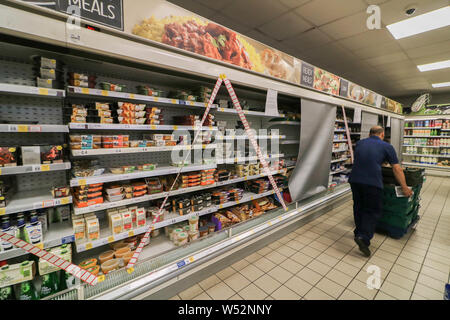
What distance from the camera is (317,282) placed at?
7.16 ft

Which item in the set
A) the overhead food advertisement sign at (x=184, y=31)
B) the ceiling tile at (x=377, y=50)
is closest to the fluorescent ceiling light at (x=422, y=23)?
the ceiling tile at (x=377, y=50)

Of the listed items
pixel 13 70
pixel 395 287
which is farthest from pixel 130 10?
pixel 395 287

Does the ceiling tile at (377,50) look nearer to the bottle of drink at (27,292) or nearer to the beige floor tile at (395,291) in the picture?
the beige floor tile at (395,291)

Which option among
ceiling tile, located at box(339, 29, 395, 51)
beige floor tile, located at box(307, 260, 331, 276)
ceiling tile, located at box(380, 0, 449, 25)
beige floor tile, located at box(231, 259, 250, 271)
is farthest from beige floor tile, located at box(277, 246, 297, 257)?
ceiling tile, located at box(339, 29, 395, 51)

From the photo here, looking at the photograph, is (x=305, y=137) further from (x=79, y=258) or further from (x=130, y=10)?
(x=79, y=258)

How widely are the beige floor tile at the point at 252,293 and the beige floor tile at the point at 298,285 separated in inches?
12.5

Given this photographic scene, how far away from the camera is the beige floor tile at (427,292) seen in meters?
1.99

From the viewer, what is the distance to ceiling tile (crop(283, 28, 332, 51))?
3.85 metres

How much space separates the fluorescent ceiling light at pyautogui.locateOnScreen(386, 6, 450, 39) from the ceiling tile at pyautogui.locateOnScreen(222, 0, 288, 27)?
218cm

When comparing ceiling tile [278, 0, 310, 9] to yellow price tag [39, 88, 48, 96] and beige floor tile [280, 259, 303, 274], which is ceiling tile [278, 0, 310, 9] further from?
beige floor tile [280, 259, 303, 274]

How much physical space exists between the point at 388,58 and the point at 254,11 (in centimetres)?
404

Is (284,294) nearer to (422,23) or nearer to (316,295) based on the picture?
(316,295)

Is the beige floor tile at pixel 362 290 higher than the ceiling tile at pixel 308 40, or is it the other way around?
the ceiling tile at pixel 308 40
